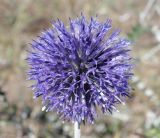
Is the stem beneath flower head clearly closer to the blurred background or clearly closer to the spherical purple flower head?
the spherical purple flower head

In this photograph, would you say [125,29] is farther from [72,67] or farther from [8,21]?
[72,67]

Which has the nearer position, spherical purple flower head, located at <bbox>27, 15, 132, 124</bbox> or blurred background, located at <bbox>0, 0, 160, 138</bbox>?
spherical purple flower head, located at <bbox>27, 15, 132, 124</bbox>

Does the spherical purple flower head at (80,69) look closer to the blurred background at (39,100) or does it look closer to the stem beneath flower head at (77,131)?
the stem beneath flower head at (77,131)

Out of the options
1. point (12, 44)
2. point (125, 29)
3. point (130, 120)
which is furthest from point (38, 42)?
point (125, 29)

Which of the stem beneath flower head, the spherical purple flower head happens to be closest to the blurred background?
the spherical purple flower head

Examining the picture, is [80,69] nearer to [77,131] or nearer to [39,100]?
[77,131]

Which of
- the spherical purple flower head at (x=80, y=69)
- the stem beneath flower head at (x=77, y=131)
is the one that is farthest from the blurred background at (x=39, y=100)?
the stem beneath flower head at (x=77, y=131)

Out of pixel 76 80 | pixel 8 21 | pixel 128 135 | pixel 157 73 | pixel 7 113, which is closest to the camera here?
pixel 76 80
